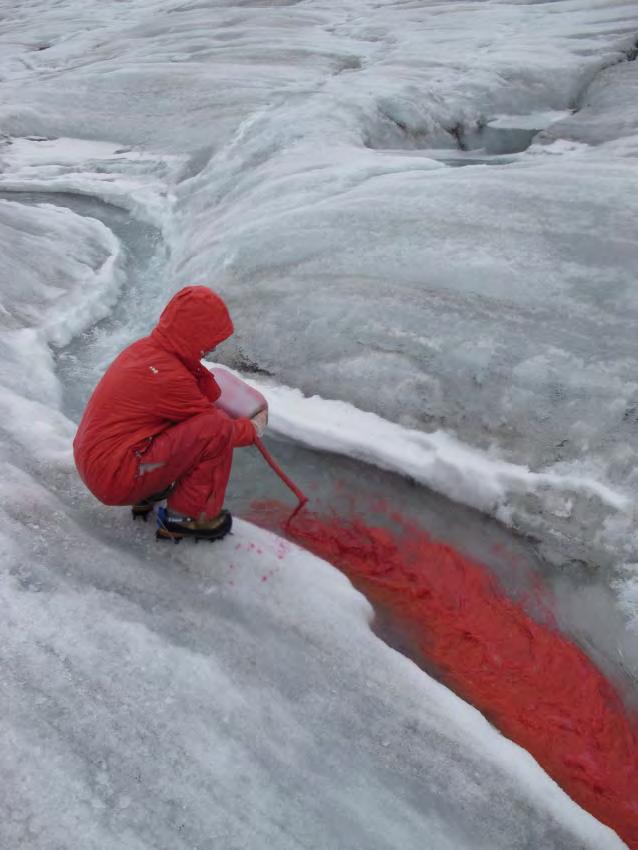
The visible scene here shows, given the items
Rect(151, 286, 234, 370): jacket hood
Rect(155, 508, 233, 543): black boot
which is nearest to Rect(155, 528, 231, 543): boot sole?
Rect(155, 508, 233, 543): black boot

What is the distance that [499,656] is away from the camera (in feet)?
10.3

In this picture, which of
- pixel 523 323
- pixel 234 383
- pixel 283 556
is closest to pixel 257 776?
pixel 283 556

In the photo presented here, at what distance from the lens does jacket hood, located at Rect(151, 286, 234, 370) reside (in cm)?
273

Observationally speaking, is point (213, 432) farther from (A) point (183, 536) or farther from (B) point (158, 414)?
(A) point (183, 536)

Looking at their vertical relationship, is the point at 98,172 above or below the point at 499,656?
above

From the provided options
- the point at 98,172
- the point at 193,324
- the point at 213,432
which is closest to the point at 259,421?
the point at 213,432

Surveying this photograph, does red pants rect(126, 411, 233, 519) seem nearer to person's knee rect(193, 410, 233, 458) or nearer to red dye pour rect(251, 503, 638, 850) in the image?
person's knee rect(193, 410, 233, 458)

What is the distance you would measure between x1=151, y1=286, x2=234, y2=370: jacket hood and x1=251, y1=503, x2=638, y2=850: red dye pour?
1.26m

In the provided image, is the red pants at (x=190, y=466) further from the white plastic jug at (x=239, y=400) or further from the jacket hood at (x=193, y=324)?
the white plastic jug at (x=239, y=400)

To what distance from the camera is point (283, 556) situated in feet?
10.9

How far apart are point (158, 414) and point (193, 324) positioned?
374mm

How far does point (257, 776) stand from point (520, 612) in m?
1.45

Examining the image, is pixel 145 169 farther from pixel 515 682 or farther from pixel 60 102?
pixel 515 682

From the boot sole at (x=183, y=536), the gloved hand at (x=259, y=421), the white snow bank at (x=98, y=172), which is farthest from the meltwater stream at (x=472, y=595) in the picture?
the white snow bank at (x=98, y=172)
